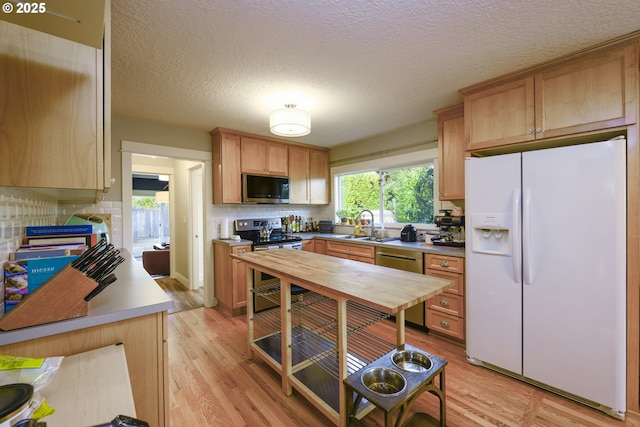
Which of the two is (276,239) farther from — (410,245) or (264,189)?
(410,245)

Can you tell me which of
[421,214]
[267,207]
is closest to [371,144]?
[421,214]

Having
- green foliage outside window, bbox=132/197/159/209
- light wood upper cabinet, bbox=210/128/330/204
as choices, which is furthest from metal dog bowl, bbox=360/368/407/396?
green foliage outside window, bbox=132/197/159/209

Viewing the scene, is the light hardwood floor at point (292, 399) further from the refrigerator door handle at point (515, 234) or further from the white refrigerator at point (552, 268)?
the refrigerator door handle at point (515, 234)

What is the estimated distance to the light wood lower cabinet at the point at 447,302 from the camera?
2500 mm

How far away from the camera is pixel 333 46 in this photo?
1727 millimetres

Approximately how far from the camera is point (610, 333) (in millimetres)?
1672

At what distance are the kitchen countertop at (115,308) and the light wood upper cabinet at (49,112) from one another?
0.47 m

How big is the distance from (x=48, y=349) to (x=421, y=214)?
136 inches

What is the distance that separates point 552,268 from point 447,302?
95 cm

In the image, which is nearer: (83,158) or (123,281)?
(83,158)

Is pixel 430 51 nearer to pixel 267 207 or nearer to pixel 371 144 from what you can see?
pixel 371 144

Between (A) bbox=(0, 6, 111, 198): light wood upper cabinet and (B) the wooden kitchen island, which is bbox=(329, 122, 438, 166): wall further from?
(A) bbox=(0, 6, 111, 198): light wood upper cabinet

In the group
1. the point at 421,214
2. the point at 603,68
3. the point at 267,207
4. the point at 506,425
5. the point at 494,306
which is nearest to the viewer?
the point at 506,425

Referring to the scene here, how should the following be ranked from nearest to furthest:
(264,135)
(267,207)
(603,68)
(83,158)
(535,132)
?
(83,158)
(603,68)
(535,132)
(264,135)
(267,207)
